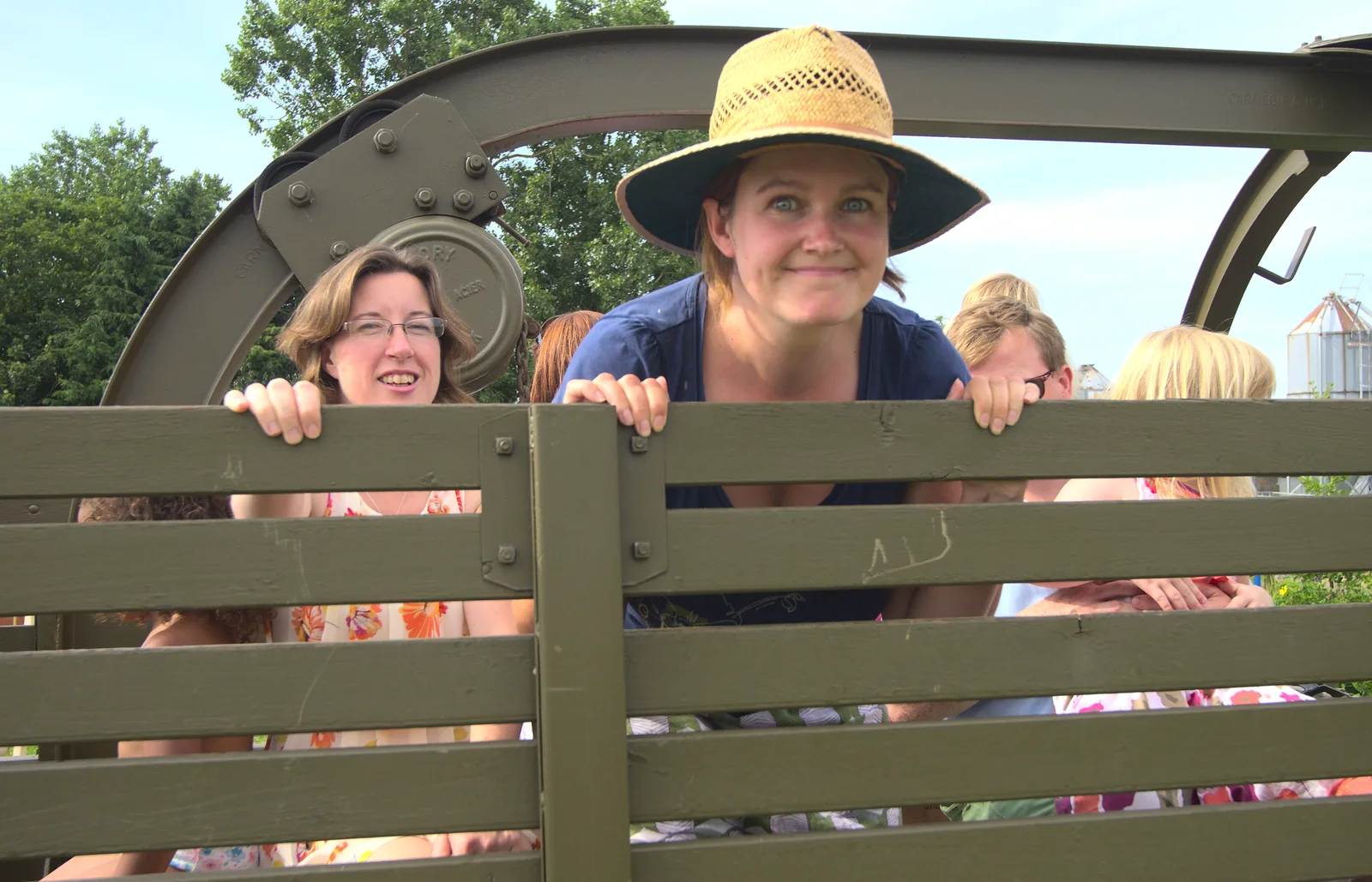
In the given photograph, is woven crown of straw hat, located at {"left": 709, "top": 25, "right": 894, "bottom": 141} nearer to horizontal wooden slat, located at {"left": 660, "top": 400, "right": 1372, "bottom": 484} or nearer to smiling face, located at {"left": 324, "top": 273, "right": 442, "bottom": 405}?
horizontal wooden slat, located at {"left": 660, "top": 400, "right": 1372, "bottom": 484}

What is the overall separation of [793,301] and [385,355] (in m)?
1.23

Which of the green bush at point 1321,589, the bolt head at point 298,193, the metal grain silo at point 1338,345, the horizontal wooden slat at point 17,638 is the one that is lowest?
the horizontal wooden slat at point 17,638

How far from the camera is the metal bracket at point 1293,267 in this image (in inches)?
223

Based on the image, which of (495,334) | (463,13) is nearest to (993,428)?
(495,334)

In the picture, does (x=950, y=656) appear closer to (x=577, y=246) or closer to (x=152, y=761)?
(x=152, y=761)

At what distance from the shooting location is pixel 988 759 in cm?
189

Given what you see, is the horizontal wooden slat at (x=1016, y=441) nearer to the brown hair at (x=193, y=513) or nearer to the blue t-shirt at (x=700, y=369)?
the blue t-shirt at (x=700, y=369)

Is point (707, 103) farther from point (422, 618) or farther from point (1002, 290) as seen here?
point (422, 618)

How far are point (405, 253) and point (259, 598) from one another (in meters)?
1.56

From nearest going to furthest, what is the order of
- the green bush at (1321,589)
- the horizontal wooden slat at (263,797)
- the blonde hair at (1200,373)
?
the horizontal wooden slat at (263,797), the blonde hair at (1200,373), the green bush at (1321,589)

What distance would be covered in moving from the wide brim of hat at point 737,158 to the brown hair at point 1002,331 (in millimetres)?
1236

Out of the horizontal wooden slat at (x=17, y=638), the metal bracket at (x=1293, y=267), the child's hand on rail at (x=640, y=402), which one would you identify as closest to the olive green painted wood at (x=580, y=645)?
the child's hand on rail at (x=640, y=402)

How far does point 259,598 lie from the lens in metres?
1.74

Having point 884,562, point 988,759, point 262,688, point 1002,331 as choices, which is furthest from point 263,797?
point 1002,331
